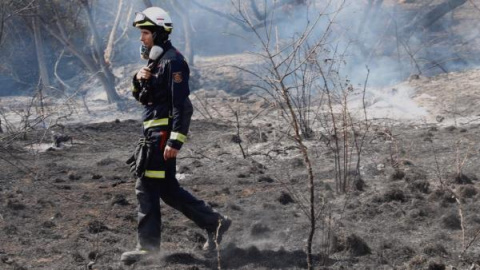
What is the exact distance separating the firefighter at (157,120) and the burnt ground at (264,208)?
28 centimetres

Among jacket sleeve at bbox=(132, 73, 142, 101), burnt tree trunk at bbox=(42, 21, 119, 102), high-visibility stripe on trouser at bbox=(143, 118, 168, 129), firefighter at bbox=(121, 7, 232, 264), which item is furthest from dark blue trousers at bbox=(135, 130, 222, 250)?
burnt tree trunk at bbox=(42, 21, 119, 102)

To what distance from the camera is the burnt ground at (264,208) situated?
5113 millimetres

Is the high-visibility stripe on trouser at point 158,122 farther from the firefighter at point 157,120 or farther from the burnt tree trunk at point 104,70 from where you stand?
the burnt tree trunk at point 104,70

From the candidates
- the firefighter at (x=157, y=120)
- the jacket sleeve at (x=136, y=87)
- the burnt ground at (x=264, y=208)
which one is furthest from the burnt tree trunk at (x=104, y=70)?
the firefighter at (x=157, y=120)

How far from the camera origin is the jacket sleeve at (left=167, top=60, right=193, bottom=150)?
4.98 metres

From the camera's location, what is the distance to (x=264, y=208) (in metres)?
6.35

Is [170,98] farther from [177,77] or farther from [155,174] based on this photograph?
[155,174]

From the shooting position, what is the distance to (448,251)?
502cm

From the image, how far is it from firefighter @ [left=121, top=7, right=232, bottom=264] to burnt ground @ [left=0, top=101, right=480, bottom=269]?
0.28 meters

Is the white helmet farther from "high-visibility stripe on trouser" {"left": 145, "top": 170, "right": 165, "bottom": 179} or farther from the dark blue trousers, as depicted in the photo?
"high-visibility stripe on trouser" {"left": 145, "top": 170, "right": 165, "bottom": 179}

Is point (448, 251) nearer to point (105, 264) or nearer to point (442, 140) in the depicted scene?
point (105, 264)

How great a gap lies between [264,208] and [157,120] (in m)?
1.62

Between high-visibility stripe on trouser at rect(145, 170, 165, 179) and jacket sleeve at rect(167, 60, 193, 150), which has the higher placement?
jacket sleeve at rect(167, 60, 193, 150)

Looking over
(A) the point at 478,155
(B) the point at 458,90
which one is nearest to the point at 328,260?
(A) the point at 478,155
